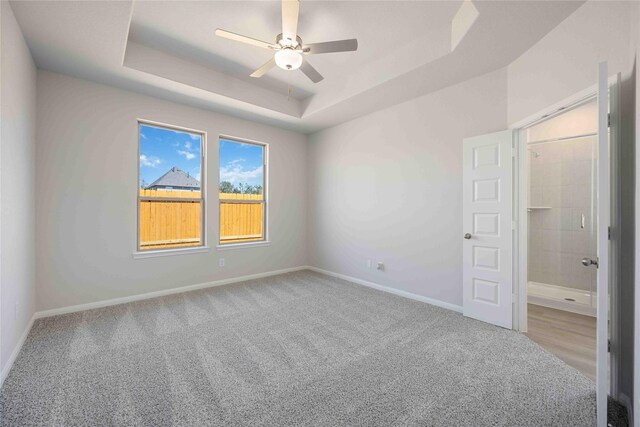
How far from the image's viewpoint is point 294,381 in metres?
1.98

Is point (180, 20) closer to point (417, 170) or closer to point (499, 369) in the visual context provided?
point (417, 170)

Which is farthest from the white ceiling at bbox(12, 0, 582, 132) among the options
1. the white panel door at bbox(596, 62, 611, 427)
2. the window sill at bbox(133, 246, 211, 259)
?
the window sill at bbox(133, 246, 211, 259)

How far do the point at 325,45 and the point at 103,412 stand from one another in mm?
3086

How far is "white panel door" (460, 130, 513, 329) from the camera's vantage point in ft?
9.48

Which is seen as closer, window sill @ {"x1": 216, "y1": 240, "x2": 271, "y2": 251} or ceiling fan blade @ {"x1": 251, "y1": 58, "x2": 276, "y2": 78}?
ceiling fan blade @ {"x1": 251, "y1": 58, "x2": 276, "y2": 78}

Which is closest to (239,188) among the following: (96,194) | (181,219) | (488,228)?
→ (181,219)

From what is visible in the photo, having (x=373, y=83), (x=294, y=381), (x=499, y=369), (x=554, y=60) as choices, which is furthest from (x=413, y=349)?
(x=373, y=83)

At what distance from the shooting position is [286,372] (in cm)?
209

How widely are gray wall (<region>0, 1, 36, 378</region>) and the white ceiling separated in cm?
27

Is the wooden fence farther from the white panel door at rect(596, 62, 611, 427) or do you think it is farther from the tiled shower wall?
the tiled shower wall

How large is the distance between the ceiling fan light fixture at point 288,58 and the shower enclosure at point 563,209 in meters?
3.60

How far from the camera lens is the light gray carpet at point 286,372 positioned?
1669 mm

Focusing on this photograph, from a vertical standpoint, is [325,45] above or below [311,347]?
above

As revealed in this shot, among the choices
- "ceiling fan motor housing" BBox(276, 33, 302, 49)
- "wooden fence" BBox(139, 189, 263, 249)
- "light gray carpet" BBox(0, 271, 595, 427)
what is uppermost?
"ceiling fan motor housing" BBox(276, 33, 302, 49)
